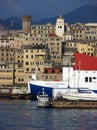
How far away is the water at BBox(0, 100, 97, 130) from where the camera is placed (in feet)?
203

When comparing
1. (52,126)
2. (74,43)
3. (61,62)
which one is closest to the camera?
(52,126)

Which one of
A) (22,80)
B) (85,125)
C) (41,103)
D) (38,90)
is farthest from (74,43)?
(85,125)

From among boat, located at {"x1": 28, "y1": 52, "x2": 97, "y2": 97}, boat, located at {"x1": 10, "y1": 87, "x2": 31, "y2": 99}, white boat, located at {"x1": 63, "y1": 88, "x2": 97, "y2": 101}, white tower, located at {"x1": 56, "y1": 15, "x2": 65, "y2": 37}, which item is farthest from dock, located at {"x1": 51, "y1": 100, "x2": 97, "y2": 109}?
white tower, located at {"x1": 56, "y1": 15, "x2": 65, "y2": 37}

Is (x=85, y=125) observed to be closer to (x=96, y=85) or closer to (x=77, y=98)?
(x=77, y=98)

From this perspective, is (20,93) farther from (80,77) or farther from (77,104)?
(77,104)

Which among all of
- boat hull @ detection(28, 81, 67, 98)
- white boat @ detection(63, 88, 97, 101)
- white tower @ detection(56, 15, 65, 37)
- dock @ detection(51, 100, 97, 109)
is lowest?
dock @ detection(51, 100, 97, 109)

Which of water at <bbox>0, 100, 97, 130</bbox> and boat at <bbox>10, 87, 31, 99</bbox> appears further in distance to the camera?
boat at <bbox>10, 87, 31, 99</bbox>

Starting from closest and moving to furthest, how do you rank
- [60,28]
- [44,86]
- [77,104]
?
1. [77,104]
2. [44,86]
3. [60,28]

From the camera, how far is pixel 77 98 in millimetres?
80250

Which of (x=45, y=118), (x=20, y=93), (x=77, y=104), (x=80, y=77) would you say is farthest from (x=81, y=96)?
(x=20, y=93)

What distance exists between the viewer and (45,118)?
68.9 metres

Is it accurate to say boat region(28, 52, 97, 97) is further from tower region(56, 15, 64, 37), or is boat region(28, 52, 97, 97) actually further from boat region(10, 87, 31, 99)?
tower region(56, 15, 64, 37)

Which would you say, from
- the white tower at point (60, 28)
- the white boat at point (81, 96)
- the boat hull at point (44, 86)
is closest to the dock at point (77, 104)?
the white boat at point (81, 96)

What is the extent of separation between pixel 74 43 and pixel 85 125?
71114 millimetres
